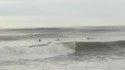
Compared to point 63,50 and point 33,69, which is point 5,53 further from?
point 33,69

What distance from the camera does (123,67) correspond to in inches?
522

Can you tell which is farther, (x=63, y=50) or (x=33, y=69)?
(x=63, y=50)

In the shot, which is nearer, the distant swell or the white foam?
the white foam

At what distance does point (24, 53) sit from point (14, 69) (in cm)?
689

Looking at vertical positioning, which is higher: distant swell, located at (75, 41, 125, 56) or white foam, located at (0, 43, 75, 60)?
white foam, located at (0, 43, 75, 60)

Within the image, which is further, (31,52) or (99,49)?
(99,49)

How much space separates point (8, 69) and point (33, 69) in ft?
3.45

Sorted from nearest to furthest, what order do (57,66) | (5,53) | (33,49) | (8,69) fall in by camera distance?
(8,69), (57,66), (5,53), (33,49)

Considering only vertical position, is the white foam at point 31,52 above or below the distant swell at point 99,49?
above

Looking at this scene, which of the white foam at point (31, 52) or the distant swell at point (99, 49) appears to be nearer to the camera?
the white foam at point (31, 52)

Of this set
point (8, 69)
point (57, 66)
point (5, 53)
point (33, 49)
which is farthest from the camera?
point (33, 49)

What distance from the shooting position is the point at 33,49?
21.4 metres

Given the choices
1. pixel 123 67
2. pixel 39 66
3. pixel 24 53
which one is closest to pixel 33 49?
pixel 24 53

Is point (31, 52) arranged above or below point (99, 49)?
above
